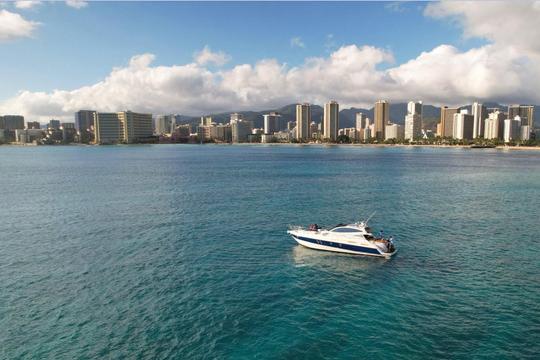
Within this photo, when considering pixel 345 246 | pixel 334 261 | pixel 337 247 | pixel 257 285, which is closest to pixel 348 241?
pixel 345 246

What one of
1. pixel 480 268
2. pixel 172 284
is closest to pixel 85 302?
pixel 172 284

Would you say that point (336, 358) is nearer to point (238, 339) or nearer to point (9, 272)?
point (238, 339)

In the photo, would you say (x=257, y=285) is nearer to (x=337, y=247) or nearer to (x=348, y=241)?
(x=337, y=247)

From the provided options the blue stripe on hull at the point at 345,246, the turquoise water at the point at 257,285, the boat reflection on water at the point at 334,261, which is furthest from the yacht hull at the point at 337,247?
the turquoise water at the point at 257,285

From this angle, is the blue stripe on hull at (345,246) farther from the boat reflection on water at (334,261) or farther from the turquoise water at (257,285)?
the turquoise water at (257,285)

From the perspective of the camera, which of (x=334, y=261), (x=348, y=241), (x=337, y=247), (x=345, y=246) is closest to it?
→ (x=334, y=261)

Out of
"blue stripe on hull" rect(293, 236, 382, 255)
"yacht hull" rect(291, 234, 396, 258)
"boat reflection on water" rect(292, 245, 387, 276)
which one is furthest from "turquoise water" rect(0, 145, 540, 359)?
"blue stripe on hull" rect(293, 236, 382, 255)
